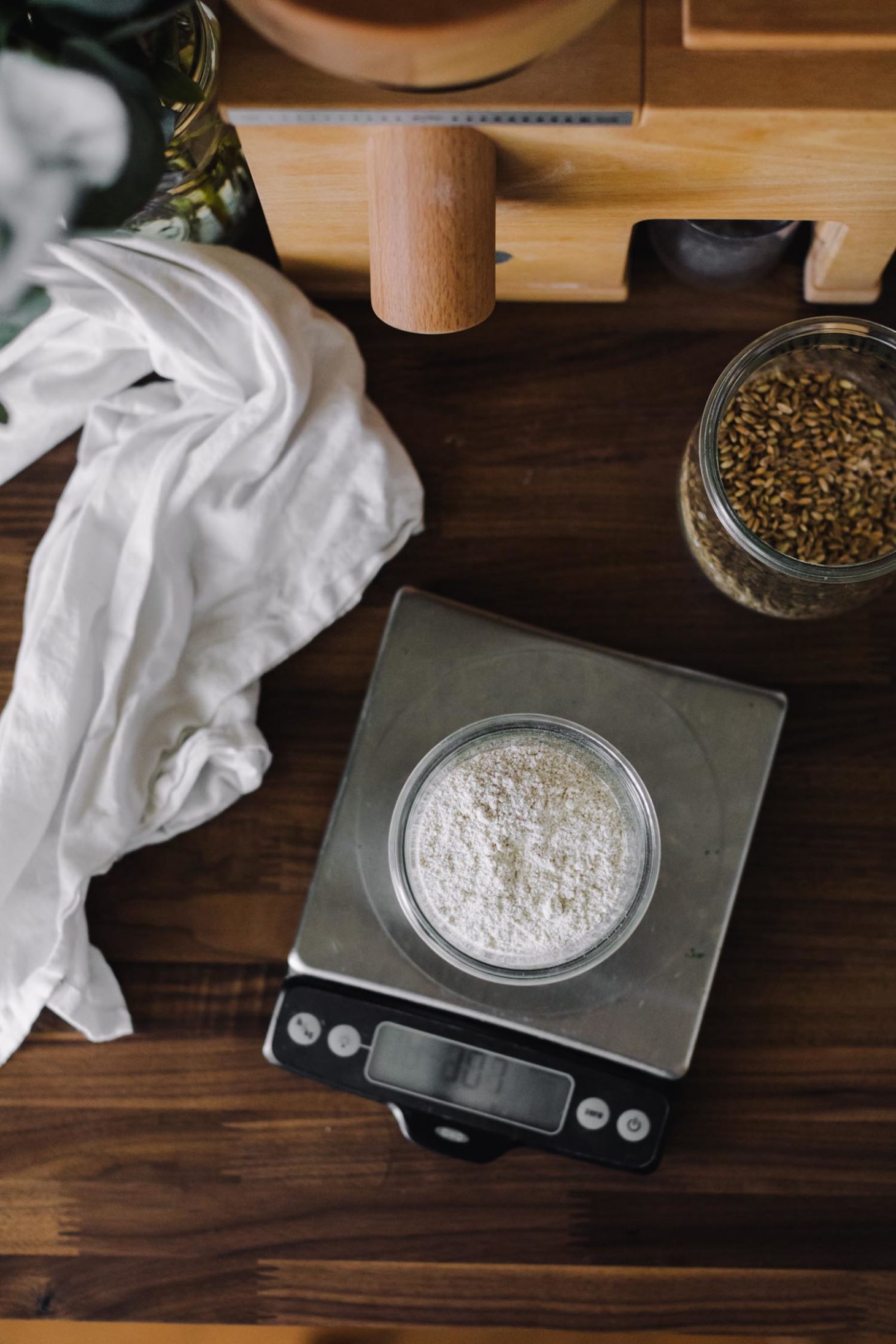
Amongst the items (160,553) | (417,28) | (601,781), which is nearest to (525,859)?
(601,781)

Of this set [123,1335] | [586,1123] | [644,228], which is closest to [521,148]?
[644,228]

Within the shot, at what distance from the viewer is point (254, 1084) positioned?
68 cm

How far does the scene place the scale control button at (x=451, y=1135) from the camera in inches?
25.5

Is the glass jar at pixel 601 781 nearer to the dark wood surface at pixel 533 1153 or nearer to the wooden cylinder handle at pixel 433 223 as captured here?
the dark wood surface at pixel 533 1153

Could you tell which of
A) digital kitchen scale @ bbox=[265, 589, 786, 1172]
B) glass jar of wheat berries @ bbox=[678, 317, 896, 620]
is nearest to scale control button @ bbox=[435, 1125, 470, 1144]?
digital kitchen scale @ bbox=[265, 589, 786, 1172]

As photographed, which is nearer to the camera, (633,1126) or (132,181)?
(132,181)

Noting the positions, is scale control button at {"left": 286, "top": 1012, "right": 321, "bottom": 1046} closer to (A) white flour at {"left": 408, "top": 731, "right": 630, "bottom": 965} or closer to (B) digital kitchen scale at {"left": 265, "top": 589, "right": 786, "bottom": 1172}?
(B) digital kitchen scale at {"left": 265, "top": 589, "right": 786, "bottom": 1172}

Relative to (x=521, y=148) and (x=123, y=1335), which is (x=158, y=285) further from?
(x=123, y=1335)

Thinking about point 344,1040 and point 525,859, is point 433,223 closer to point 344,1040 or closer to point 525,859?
point 525,859

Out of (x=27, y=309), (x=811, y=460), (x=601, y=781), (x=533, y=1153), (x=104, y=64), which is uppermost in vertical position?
(x=104, y=64)

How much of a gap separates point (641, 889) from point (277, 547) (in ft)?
0.96

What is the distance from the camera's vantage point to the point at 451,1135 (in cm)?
65

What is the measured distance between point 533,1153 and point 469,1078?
81mm

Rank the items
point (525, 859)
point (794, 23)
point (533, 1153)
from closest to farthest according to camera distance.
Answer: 1. point (794, 23)
2. point (525, 859)
3. point (533, 1153)
